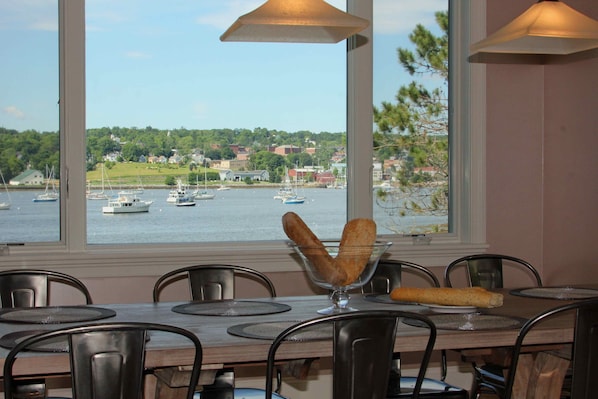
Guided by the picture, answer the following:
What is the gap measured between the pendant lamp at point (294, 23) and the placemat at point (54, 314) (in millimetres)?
1061

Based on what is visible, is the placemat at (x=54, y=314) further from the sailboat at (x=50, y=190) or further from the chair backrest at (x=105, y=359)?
the sailboat at (x=50, y=190)

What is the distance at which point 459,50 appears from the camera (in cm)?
461

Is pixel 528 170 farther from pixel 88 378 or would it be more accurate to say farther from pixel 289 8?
pixel 88 378

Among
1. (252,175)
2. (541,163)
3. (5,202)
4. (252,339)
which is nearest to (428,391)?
(252,339)

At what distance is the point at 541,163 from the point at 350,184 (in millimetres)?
1056

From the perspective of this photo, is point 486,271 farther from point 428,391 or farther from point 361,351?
point 361,351

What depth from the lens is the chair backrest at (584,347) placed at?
98.3 inches

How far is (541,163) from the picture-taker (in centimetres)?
467

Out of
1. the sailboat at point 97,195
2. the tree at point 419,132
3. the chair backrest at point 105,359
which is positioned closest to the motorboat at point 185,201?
the sailboat at point 97,195

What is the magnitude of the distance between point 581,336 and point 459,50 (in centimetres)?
241

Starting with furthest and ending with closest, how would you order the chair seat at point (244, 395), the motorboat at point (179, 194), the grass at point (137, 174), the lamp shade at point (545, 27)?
the motorboat at point (179, 194), the grass at point (137, 174), the lamp shade at point (545, 27), the chair seat at point (244, 395)

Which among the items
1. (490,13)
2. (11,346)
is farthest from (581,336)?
(490,13)

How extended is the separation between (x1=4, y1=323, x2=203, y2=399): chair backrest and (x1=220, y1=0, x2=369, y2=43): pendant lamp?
121 centimetres

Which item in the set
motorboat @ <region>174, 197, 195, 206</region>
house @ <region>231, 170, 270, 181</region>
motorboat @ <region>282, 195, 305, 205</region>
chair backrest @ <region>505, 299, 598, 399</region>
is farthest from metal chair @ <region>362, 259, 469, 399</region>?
motorboat @ <region>174, 197, 195, 206</region>
